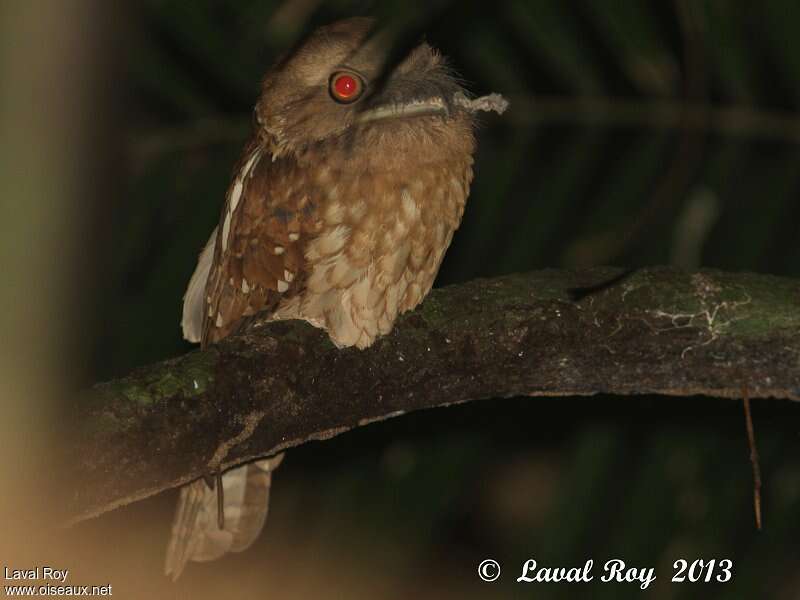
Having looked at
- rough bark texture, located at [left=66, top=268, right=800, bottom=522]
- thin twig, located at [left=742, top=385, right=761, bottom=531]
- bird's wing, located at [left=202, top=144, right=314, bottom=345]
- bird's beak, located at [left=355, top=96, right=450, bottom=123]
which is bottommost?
thin twig, located at [left=742, top=385, right=761, bottom=531]

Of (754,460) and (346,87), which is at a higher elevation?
(346,87)

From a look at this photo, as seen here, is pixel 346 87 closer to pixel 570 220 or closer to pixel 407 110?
pixel 407 110

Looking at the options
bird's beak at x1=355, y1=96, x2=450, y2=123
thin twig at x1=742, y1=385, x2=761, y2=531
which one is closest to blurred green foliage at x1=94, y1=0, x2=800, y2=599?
bird's beak at x1=355, y1=96, x2=450, y2=123

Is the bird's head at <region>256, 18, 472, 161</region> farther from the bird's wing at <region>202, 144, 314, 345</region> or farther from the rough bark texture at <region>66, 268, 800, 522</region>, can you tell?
the rough bark texture at <region>66, 268, 800, 522</region>

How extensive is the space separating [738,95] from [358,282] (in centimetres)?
87

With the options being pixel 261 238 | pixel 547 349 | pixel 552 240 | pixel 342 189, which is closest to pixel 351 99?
pixel 342 189

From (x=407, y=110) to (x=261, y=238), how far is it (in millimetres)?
420

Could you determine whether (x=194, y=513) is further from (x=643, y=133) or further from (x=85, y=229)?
(x=85, y=229)

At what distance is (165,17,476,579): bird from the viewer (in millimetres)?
2199

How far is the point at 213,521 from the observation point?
103 inches

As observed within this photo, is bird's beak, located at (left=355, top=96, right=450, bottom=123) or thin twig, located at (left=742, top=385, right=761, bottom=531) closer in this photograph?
thin twig, located at (left=742, top=385, right=761, bottom=531)

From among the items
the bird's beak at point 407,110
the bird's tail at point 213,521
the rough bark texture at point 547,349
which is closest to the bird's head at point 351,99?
the bird's beak at point 407,110

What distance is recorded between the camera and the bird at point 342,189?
7.22ft

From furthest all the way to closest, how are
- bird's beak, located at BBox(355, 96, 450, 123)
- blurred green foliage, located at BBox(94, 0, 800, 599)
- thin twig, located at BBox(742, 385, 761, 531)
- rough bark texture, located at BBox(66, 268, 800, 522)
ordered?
bird's beak, located at BBox(355, 96, 450, 123)
blurred green foliage, located at BBox(94, 0, 800, 599)
rough bark texture, located at BBox(66, 268, 800, 522)
thin twig, located at BBox(742, 385, 761, 531)
